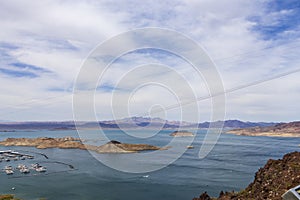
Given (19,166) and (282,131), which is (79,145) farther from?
(282,131)

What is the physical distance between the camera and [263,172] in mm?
16188

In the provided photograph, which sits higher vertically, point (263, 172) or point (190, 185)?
point (263, 172)

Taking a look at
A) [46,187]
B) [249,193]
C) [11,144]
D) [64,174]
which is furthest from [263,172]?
[11,144]

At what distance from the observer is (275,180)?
14.1 m

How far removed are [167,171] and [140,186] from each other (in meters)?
8.89

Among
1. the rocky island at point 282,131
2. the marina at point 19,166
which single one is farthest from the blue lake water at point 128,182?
the rocky island at point 282,131

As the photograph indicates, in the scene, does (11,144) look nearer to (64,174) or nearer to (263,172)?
(64,174)

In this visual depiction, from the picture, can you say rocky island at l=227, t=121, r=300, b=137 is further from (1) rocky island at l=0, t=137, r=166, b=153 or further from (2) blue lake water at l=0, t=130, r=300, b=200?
(2) blue lake water at l=0, t=130, r=300, b=200

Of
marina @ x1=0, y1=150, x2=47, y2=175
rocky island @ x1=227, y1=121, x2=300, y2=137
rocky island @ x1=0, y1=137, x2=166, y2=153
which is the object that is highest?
rocky island @ x1=227, y1=121, x2=300, y2=137

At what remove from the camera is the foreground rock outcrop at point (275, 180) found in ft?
42.3

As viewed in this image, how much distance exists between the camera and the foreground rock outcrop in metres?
12.9

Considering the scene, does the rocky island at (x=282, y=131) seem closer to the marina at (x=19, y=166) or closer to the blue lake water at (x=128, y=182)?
the blue lake water at (x=128, y=182)

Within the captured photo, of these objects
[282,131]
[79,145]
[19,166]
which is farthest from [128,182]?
[282,131]

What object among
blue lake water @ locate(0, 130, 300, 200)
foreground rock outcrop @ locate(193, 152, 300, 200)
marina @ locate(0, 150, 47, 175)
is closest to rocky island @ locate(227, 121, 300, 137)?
blue lake water @ locate(0, 130, 300, 200)
